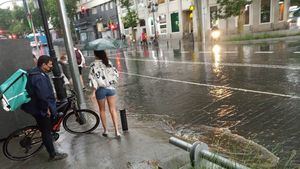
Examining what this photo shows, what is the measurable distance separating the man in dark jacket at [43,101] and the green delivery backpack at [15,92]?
3.9 inches

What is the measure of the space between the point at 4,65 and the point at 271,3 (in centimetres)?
2932

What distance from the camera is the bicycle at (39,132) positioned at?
15.9 ft

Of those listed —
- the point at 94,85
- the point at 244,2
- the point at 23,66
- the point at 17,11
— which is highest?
the point at 17,11

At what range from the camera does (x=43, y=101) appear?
13.8ft

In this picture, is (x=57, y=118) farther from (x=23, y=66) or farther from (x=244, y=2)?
(x=244, y=2)

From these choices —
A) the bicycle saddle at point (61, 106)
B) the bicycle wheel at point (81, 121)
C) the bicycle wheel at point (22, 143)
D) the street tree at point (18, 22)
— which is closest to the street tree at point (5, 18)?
the street tree at point (18, 22)

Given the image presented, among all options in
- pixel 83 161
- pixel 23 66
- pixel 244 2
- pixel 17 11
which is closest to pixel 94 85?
pixel 83 161

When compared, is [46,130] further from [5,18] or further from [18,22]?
[18,22]

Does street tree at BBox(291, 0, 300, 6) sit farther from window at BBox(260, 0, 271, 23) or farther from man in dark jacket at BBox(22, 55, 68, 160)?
man in dark jacket at BBox(22, 55, 68, 160)

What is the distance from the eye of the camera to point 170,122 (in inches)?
255

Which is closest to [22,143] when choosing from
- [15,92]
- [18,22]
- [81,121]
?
[15,92]

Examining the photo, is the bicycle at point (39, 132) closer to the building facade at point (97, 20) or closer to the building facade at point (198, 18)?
the building facade at point (198, 18)

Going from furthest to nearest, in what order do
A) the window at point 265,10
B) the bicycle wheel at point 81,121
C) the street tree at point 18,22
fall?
the street tree at point 18,22, the window at point 265,10, the bicycle wheel at point 81,121

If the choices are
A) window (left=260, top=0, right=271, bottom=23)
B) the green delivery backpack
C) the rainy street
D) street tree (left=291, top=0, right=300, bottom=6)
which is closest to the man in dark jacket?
the green delivery backpack
